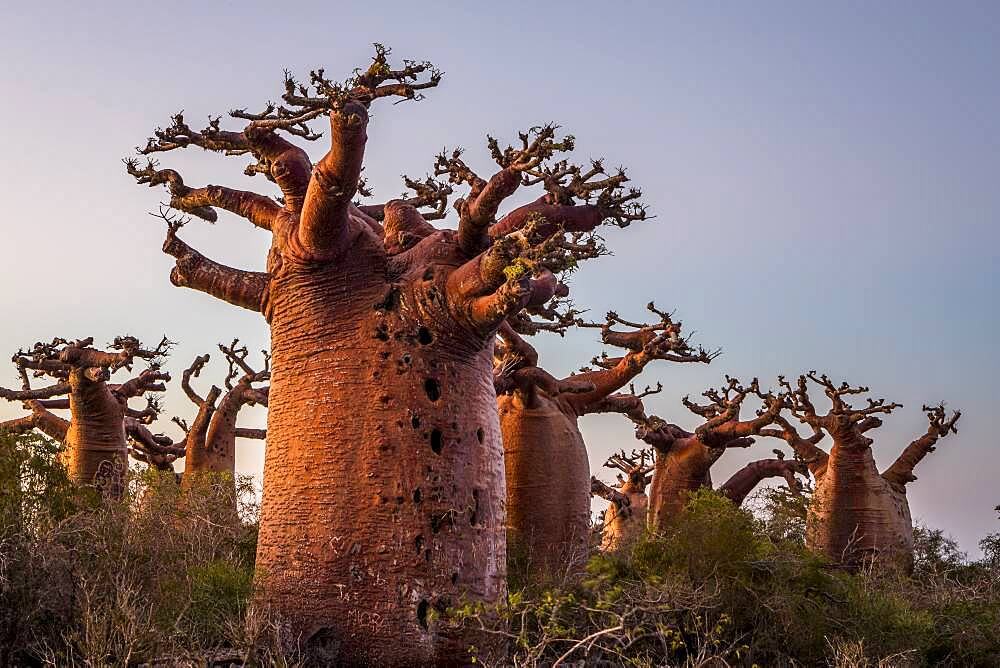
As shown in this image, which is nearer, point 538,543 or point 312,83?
point 312,83

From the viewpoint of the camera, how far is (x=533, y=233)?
5.33m

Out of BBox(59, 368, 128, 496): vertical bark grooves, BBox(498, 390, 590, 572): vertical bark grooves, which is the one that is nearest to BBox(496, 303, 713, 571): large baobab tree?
BBox(498, 390, 590, 572): vertical bark grooves

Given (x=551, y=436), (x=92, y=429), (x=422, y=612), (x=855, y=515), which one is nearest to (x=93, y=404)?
(x=92, y=429)

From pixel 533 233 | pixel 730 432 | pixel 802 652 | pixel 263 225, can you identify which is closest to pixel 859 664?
pixel 802 652

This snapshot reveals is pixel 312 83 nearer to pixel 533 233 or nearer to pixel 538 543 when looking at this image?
pixel 533 233

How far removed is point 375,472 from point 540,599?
4.51ft

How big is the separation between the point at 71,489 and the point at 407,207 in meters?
3.04

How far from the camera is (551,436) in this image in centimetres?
891

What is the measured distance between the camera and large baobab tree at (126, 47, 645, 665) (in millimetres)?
5324

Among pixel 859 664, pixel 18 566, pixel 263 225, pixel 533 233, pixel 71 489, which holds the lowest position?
pixel 859 664

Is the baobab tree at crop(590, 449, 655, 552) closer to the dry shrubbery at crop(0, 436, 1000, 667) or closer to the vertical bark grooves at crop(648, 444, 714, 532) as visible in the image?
the vertical bark grooves at crop(648, 444, 714, 532)

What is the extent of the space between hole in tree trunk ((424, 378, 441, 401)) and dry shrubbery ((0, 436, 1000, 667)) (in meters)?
1.30

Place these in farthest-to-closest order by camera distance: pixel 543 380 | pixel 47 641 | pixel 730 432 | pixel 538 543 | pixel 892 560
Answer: pixel 730 432
pixel 892 560
pixel 543 380
pixel 538 543
pixel 47 641

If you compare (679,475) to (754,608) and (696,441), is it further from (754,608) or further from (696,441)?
(754,608)
